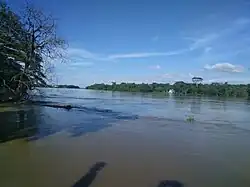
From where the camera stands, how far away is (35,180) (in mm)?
7734

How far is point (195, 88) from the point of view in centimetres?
12575

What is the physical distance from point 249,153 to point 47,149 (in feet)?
28.5

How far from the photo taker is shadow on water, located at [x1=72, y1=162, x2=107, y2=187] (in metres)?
7.53

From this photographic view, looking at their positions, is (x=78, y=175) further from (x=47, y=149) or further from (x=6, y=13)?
(x=6, y=13)

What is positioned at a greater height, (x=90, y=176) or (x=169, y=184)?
(x=90, y=176)

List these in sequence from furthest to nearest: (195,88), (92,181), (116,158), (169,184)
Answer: (195,88), (116,158), (169,184), (92,181)

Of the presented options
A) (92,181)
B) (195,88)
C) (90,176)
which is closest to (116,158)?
(90,176)

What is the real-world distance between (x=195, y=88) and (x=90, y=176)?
4785 inches

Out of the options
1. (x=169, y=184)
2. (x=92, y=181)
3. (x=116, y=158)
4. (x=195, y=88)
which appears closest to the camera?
(x=92, y=181)

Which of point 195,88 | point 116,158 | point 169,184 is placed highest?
point 195,88

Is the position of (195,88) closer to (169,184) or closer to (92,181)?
(169,184)

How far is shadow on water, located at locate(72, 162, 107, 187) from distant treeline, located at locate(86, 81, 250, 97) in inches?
4051

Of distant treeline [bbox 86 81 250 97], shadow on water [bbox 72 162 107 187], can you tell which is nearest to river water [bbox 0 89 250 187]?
shadow on water [bbox 72 162 107 187]

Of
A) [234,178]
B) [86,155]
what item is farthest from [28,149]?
[234,178]
